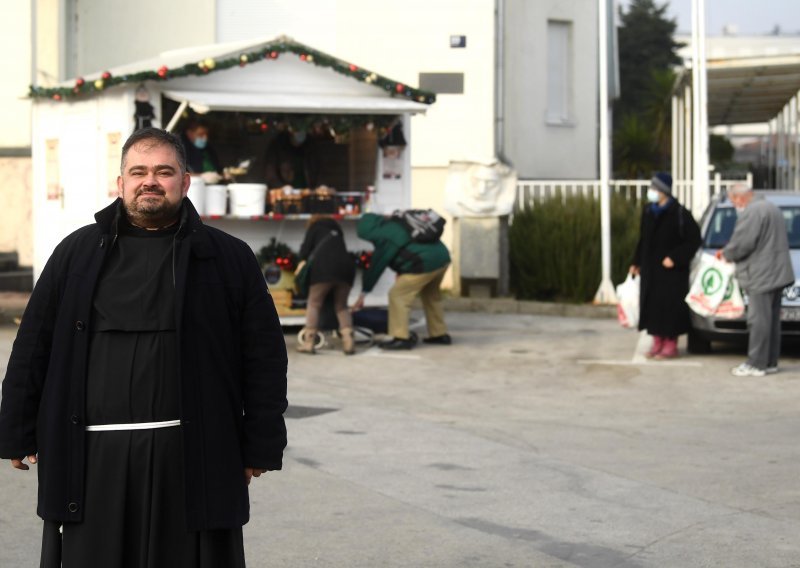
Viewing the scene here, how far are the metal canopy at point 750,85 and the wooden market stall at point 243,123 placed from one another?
6.73 metres

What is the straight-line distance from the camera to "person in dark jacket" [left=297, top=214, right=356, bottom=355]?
1485 centimetres

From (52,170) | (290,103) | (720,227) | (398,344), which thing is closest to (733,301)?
(720,227)

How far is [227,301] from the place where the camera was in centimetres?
490

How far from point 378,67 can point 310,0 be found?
1.65m

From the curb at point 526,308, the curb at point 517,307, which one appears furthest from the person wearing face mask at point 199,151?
the curb at point 526,308

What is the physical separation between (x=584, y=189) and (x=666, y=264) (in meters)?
7.29

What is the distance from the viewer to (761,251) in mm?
13961

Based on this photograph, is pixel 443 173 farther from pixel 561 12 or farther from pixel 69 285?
pixel 69 285

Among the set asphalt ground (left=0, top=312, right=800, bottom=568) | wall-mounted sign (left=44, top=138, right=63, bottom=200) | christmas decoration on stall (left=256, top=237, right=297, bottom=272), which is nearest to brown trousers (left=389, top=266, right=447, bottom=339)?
asphalt ground (left=0, top=312, right=800, bottom=568)

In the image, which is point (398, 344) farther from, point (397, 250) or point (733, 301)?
point (733, 301)

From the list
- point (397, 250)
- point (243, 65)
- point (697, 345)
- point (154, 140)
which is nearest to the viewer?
point (154, 140)

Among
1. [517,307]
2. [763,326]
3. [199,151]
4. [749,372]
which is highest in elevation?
[199,151]

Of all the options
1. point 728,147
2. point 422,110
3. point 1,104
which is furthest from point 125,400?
point 728,147

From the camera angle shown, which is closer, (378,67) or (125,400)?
(125,400)
